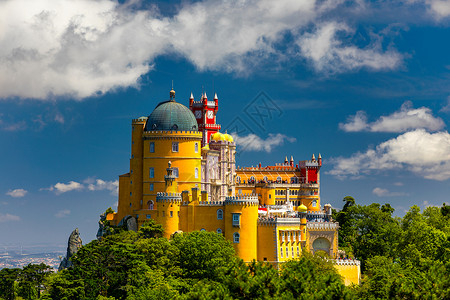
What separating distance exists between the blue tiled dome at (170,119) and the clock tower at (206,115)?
25.4m

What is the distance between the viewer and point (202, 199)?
106375mm

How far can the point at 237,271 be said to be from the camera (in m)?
70.9

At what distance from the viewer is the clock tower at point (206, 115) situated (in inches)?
5512

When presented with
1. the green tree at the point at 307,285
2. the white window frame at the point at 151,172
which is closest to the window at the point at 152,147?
the white window frame at the point at 151,172

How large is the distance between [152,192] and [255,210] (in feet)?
64.2

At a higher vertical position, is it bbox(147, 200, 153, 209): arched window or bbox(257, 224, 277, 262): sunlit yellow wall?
bbox(147, 200, 153, 209): arched window

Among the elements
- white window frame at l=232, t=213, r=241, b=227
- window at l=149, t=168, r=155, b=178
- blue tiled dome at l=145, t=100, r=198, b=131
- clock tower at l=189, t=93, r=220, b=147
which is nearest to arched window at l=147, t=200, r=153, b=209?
window at l=149, t=168, r=155, b=178

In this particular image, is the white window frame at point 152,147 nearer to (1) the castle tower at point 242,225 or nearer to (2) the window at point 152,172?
(2) the window at point 152,172

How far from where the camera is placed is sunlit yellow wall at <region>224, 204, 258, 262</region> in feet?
327

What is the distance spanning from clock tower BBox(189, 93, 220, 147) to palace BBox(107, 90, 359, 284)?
8.67 metres

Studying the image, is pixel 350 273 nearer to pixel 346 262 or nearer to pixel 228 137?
pixel 346 262

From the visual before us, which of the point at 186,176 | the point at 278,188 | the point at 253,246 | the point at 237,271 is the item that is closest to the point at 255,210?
the point at 253,246

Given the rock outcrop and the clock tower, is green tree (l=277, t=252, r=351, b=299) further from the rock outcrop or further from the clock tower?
the clock tower

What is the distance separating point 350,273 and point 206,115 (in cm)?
5264
